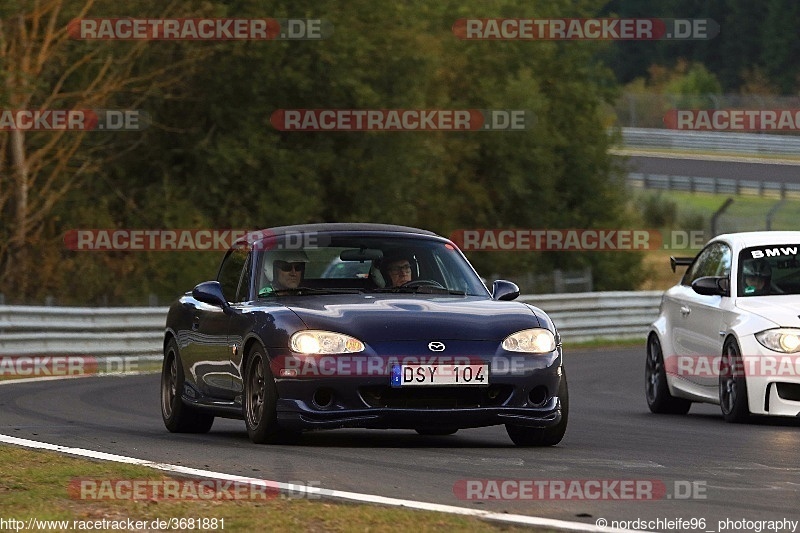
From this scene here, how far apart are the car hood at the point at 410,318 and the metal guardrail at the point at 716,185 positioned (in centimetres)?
4747

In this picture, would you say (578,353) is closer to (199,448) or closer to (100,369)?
(100,369)

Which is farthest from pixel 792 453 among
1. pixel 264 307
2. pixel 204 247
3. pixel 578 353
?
pixel 204 247

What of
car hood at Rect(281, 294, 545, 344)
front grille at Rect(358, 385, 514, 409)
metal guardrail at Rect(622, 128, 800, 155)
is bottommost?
front grille at Rect(358, 385, 514, 409)

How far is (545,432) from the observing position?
426 inches

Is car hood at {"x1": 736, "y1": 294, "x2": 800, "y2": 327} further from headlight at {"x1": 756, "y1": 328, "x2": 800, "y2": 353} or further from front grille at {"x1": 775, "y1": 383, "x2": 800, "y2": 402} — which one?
front grille at {"x1": 775, "y1": 383, "x2": 800, "y2": 402}

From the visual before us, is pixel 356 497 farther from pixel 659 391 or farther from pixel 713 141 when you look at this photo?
pixel 713 141

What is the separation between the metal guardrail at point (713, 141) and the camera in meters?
69.5

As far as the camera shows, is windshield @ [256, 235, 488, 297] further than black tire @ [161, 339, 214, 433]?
No

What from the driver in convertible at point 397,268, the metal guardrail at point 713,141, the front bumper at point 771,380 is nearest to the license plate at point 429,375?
the driver in convertible at point 397,268

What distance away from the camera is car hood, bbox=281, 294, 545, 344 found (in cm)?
1030

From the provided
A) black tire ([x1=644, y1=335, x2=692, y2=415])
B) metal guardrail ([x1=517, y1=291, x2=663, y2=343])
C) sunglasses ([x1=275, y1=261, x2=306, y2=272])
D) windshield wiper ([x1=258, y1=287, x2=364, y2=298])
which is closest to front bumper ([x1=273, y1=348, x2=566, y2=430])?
windshield wiper ([x1=258, y1=287, x2=364, y2=298])

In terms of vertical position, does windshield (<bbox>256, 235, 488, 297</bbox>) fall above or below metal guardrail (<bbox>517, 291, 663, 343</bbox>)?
above

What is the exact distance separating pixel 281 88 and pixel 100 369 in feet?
40.6

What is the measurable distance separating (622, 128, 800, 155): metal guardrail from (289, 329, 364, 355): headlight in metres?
59.0
